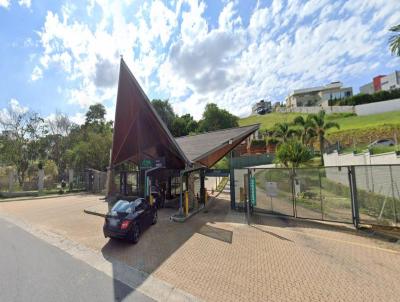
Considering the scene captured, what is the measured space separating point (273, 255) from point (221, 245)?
5.94 feet

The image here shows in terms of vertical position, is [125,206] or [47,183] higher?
[125,206]

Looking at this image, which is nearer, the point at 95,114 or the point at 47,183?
the point at 47,183

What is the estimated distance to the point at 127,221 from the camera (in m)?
8.27

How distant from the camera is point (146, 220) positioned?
986 centimetres

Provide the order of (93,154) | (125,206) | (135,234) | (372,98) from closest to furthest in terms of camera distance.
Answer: (135,234)
(125,206)
(93,154)
(372,98)

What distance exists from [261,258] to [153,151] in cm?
1177

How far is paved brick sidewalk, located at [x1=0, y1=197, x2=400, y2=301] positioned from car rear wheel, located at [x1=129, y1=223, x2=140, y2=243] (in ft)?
0.80

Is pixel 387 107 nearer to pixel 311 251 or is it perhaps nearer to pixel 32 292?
pixel 311 251

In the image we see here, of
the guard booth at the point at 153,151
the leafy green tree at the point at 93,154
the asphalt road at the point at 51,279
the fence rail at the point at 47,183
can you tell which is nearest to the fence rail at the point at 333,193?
the guard booth at the point at 153,151

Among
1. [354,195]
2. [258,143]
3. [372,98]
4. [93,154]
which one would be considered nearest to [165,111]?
[258,143]

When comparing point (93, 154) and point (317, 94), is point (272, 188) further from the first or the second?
point (317, 94)

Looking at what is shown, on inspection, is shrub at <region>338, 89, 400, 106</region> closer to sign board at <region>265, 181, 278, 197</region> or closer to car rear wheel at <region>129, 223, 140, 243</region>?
sign board at <region>265, 181, 278, 197</region>

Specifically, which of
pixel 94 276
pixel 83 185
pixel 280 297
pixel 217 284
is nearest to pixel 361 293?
pixel 280 297

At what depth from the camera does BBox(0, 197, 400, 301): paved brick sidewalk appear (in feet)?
16.9
